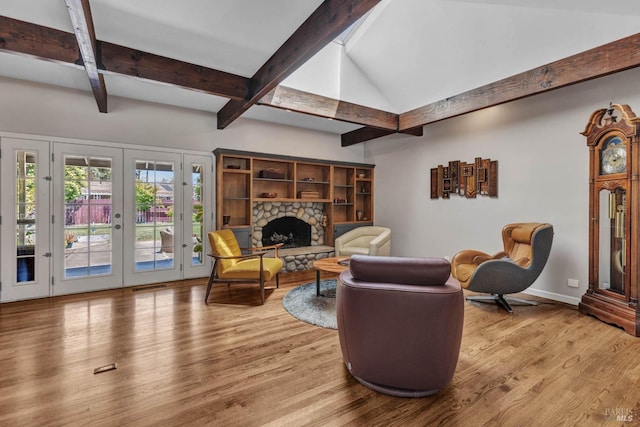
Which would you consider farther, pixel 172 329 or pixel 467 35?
pixel 467 35

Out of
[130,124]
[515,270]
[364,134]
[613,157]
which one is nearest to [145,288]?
[130,124]

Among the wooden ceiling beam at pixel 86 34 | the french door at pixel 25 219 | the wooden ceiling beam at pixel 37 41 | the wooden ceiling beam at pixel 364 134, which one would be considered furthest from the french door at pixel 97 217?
the wooden ceiling beam at pixel 364 134

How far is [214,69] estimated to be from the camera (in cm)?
352

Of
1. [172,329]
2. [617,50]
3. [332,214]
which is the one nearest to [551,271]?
[617,50]

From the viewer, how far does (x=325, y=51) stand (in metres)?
4.17

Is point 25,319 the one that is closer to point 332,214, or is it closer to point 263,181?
point 263,181

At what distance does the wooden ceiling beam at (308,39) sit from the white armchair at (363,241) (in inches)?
122

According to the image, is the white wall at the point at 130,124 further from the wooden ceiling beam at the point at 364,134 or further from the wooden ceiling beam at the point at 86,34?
the wooden ceiling beam at the point at 86,34

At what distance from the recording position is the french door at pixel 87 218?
402 cm

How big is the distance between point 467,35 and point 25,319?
225 inches

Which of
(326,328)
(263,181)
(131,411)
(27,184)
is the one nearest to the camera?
(131,411)

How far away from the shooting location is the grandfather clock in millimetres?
2885

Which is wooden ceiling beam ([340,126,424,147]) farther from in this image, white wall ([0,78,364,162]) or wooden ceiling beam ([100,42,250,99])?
wooden ceiling beam ([100,42,250,99])

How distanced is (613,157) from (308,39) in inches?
130
